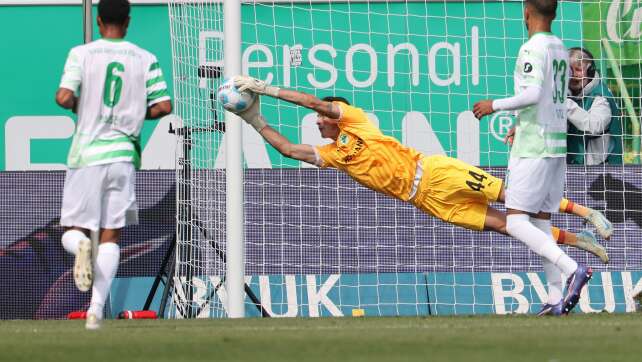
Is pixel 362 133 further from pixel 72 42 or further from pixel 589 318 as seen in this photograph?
pixel 72 42

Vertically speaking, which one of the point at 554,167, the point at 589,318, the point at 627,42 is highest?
the point at 627,42

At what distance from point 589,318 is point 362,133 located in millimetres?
2499

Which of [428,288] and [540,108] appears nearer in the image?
[540,108]

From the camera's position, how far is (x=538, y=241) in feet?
32.9

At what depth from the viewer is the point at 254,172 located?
1334 cm

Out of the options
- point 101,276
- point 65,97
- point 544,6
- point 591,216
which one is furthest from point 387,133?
point 65,97

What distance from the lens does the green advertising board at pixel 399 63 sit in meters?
13.8

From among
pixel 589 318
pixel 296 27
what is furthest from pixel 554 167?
pixel 296 27

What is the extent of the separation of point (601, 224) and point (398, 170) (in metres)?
1.55

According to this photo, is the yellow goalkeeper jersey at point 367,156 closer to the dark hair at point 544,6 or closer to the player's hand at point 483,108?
the player's hand at point 483,108

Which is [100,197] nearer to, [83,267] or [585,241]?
[83,267]

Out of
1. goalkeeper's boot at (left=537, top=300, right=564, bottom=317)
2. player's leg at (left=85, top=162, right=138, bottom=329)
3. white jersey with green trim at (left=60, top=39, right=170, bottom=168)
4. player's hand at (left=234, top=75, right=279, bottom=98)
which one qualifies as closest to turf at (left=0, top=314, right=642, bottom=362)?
player's leg at (left=85, top=162, right=138, bottom=329)

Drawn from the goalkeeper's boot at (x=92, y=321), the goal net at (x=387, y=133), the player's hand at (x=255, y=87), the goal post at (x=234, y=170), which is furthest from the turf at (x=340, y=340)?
the goal net at (x=387, y=133)

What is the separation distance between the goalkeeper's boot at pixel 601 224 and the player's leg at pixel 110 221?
3.64 m
